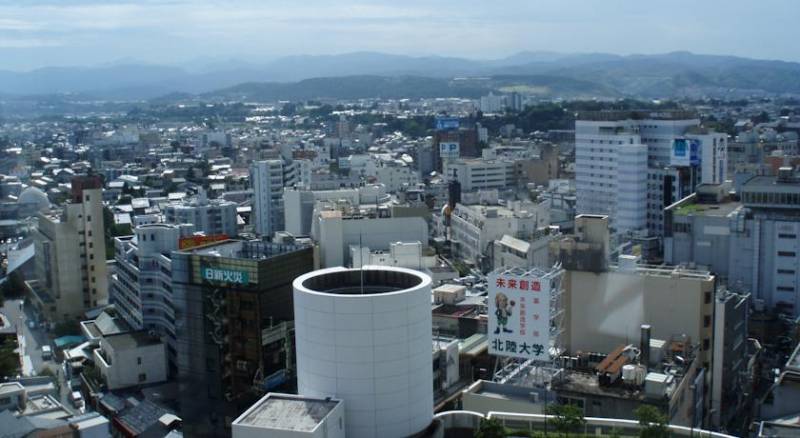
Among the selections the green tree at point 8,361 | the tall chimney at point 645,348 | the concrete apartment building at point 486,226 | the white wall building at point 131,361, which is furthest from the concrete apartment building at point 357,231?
the tall chimney at point 645,348

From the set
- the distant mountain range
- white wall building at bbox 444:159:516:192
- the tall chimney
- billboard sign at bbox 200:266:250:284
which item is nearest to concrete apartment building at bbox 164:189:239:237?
white wall building at bbox 444:159:516:192

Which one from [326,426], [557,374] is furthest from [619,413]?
[326,426]

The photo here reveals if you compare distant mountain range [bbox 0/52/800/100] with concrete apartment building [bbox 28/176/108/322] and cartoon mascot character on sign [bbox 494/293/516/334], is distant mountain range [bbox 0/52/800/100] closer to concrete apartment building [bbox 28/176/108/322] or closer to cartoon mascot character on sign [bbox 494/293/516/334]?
concrete apartment building [bbox 28/176/108/322]

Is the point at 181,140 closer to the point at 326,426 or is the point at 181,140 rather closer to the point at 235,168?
the point at 235,168

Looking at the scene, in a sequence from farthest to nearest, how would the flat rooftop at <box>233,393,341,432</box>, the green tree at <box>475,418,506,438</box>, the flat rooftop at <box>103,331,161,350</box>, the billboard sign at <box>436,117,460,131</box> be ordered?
the billboard sign at <box>436,117,460,131</box> → the flat rooftop at <box>103,331,161,350</box> → the green tree at <box>475,418,506,438</box> → the flat rooftop at <box>233,393,341,432</box>

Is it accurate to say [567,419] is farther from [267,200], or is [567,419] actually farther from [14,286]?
[267,200]
